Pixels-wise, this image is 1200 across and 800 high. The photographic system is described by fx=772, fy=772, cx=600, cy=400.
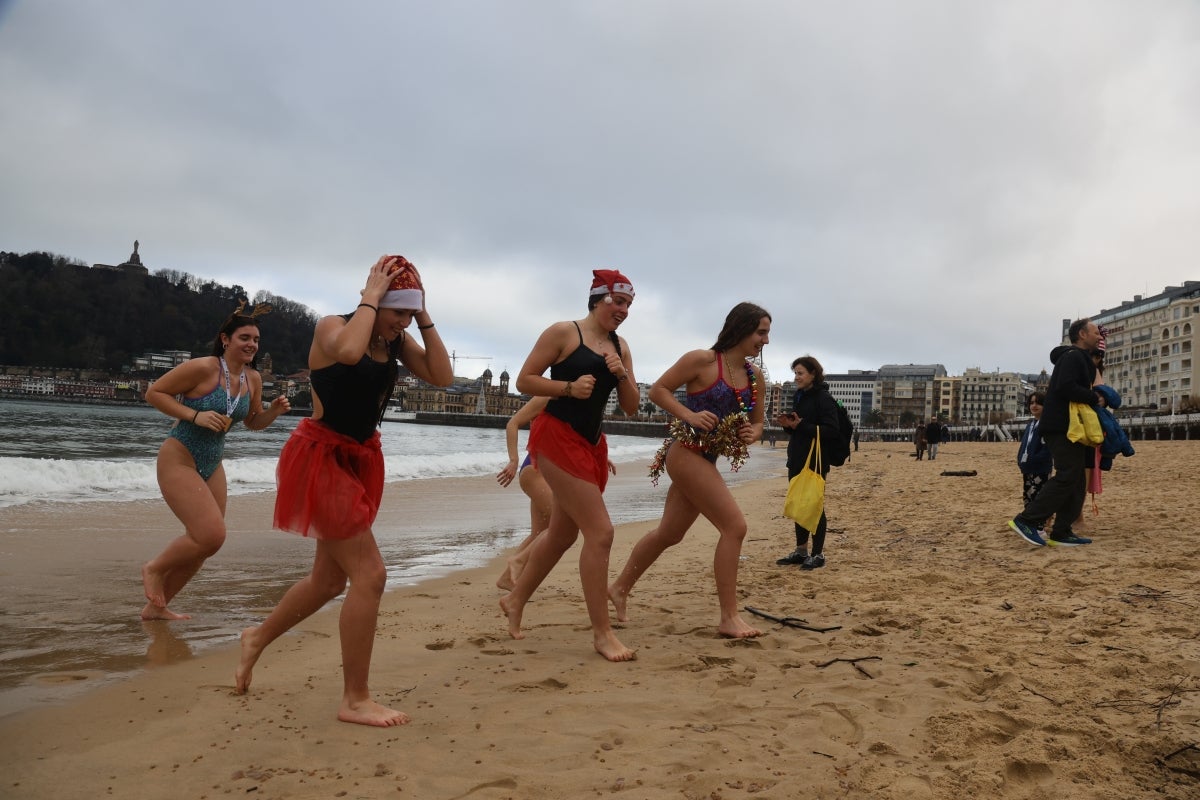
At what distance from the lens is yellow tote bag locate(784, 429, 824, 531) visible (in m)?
6.80

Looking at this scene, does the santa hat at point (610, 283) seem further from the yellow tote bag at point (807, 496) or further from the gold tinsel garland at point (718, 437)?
the yellow tote bag at point (807, 496)

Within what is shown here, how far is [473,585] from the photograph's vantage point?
251 inches

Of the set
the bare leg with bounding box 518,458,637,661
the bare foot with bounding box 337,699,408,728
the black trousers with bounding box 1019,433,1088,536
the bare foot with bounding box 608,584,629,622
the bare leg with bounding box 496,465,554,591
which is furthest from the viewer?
the black trousers with bounding box 1019,433,1088,536

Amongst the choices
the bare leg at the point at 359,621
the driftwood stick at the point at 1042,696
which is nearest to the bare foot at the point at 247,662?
the bare leg at the point at 359,621

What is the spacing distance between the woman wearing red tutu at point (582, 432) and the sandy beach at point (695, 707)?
0.37 m

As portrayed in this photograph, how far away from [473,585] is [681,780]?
13.0 ft

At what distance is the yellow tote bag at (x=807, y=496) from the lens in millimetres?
6801

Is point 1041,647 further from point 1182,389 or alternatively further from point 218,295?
point 218,295

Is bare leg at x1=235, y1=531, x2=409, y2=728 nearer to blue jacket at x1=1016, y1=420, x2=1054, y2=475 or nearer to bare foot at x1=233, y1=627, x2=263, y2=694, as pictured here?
bare foot at x1=233, y1=627, x2=263, y2=694

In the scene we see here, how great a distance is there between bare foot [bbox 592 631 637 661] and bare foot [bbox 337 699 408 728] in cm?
126

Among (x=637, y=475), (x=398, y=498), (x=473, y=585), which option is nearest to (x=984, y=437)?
(x=637, y=475)

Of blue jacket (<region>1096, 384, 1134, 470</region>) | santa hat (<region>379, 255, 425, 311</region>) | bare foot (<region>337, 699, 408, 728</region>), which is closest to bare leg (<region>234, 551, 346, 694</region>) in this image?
bare foot (<region>337, 699, 408, 728</region>)

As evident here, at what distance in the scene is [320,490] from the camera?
3.20 metres

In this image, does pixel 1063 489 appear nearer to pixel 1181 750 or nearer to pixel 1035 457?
pixel 1035 457
